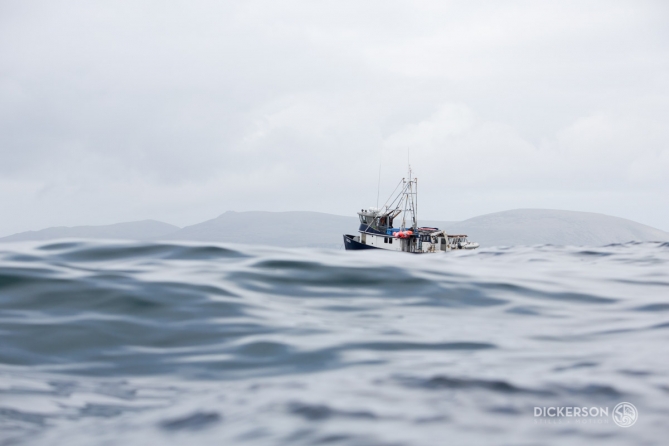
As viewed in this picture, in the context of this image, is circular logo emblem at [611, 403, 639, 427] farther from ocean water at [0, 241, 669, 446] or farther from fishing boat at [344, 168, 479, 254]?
fishing boat at [344, 168, 479, 254]

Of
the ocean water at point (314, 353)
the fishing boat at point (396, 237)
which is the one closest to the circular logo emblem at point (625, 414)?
the ocean water at point (314, 353)

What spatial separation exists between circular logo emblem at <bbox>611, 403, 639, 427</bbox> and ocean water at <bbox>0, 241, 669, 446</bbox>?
27mm

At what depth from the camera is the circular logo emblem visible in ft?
10.9

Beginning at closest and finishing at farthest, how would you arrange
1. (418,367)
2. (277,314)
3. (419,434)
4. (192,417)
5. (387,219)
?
(419,434) → (192,417) → (418,367) → (277,314) → (387,219)

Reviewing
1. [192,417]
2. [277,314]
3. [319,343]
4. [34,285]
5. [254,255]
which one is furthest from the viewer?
[254,255]

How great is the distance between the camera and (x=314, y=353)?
5086 mm

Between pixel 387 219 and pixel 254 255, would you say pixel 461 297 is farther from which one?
pixel 387 219

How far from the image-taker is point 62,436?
3311 millimetres

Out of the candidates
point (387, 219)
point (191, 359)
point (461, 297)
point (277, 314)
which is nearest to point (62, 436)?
point (191, 359)

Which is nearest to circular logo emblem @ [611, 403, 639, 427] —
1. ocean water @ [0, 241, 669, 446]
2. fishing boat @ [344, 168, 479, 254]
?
ocean water @ [0, 241, 669, 446]

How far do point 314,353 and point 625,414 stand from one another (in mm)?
2568

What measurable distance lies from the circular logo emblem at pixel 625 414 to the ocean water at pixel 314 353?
0.09ft

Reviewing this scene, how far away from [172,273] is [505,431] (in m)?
6.33

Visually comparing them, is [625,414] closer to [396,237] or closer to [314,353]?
[314,353]
